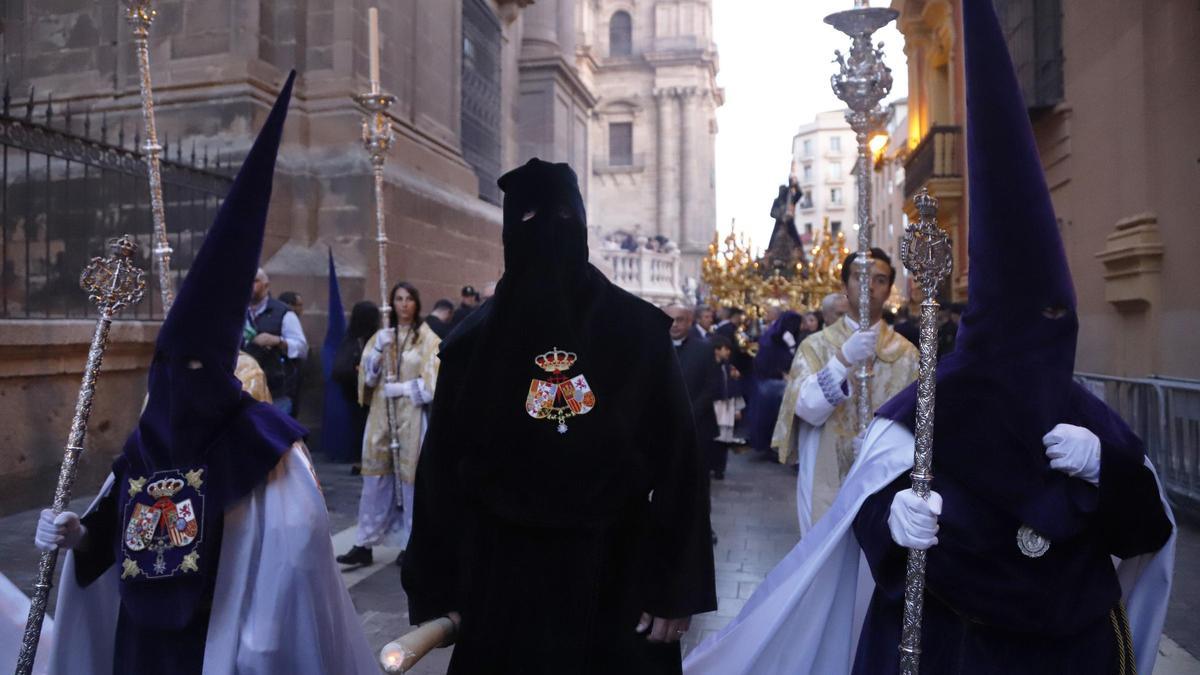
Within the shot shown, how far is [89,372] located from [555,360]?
1.60 meters

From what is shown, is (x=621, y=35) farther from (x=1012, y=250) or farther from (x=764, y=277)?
(x=1012, y=250)

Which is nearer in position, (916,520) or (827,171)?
(916,520)

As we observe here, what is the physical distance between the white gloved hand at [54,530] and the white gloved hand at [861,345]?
3.38 metres

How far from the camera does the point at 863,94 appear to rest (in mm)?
4859

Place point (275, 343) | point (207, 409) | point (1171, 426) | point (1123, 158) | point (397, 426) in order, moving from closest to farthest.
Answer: point (207, 409) < point (397, 426) < point (275, 343) < point (1171, 426) < point (1123, 158)

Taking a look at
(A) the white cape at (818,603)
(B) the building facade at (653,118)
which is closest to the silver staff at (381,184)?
(A) the white cape at (818,603)

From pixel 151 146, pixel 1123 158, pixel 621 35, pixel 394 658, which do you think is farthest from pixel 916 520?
pixel 621 35

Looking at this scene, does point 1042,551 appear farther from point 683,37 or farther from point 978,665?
point 683,37

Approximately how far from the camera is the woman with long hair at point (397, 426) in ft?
20.8

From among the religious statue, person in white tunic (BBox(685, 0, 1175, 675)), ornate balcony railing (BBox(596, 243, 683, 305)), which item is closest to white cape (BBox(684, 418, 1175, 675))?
person in white tunic (BBox(685, 0, 1175, 675))

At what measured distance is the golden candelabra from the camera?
1418 centimetres

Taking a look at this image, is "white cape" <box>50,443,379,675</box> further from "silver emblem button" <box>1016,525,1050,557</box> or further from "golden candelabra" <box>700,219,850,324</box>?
"golden candelabra" <box>700,219,850,324</box>

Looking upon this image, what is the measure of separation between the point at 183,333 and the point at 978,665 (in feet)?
8.39

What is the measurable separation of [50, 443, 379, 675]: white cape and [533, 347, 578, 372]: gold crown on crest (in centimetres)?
95
